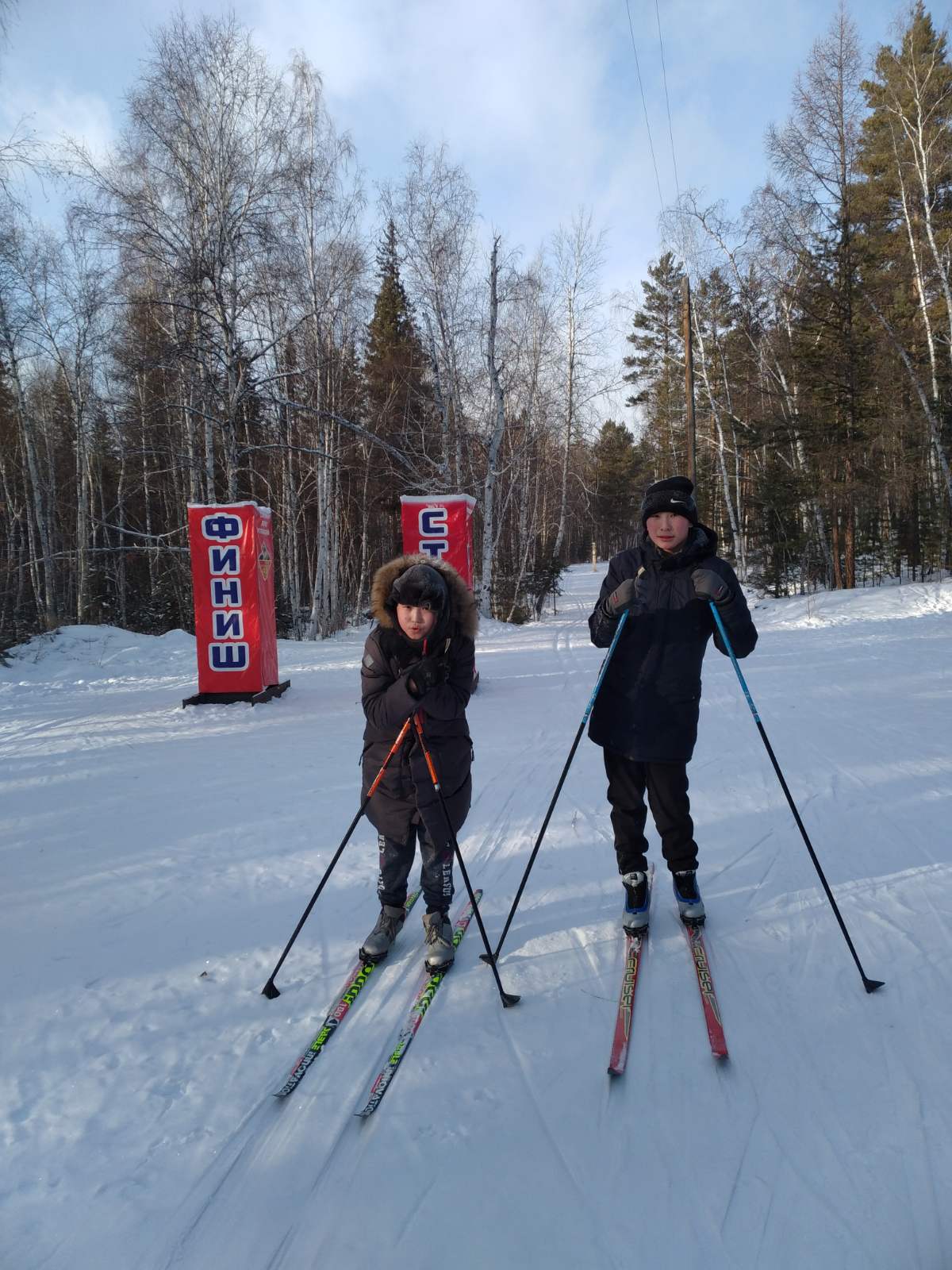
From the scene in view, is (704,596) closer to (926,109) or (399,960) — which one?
(399,960)

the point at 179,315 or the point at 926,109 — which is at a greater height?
the point at 926,109

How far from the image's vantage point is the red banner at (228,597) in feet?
27.4

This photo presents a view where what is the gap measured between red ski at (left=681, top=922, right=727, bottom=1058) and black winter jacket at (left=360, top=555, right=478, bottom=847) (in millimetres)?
1174

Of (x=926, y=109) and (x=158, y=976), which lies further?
(x=926, y=109)

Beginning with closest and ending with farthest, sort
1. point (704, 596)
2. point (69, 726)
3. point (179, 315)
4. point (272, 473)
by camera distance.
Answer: point (704, 596) < point (69, 726) < point (179, 315) < point (272, 473)

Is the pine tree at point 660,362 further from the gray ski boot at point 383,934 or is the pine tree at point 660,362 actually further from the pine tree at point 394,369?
the gray ski boot at point 383,934

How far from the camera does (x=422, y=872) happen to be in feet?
10.3

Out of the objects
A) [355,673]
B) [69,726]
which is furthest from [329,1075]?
[355,673]

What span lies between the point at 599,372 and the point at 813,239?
6.93 meters

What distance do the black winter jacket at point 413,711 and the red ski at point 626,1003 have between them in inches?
36.8

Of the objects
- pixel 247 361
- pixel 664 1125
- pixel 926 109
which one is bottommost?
pixel 664 1125

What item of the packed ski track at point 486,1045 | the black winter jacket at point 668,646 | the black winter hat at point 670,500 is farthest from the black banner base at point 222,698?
the black winter hat at point 670,500

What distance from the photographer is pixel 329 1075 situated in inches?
95.1

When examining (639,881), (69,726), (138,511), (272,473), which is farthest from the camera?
(138,511)
